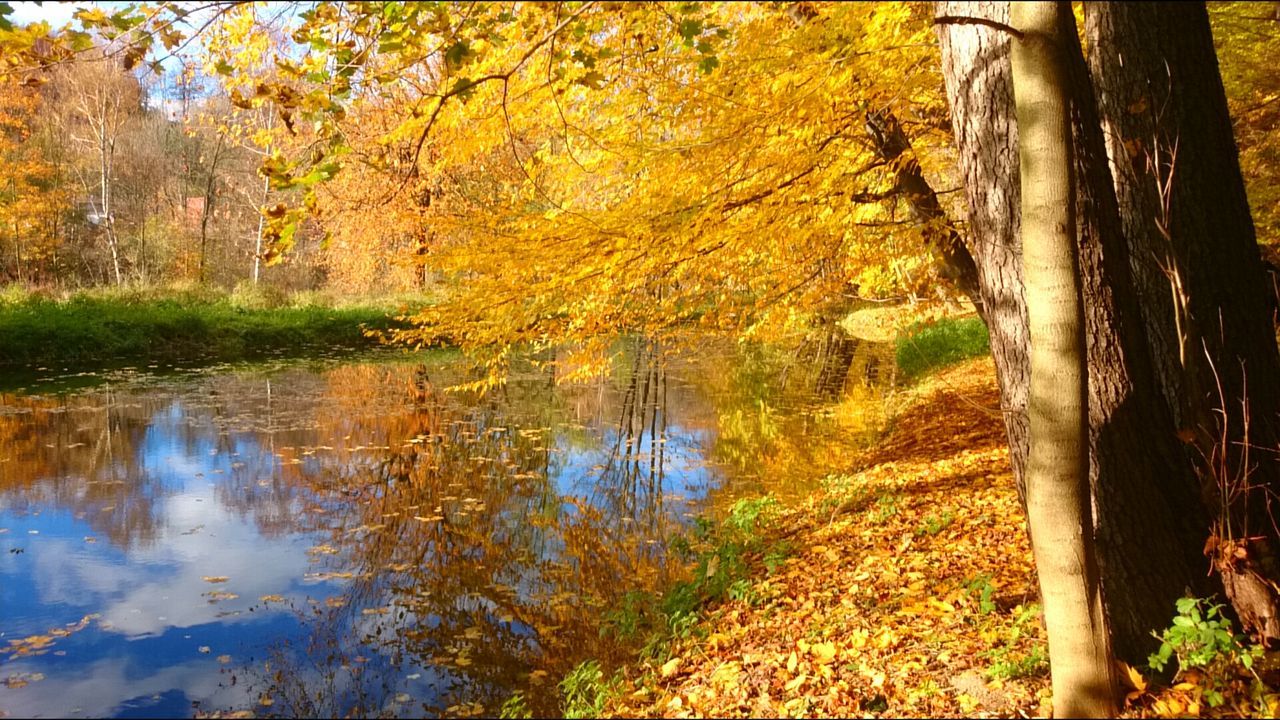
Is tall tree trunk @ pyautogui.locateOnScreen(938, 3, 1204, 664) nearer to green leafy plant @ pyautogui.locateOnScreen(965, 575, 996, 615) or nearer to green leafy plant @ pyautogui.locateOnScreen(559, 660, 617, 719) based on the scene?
green leafy plant @ pyautogui.locateOnScreen(965, 575, 996, 615)

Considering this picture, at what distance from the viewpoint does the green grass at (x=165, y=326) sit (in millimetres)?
17969

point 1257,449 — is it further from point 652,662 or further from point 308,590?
point 308,590

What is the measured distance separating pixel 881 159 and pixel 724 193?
4.42 feet

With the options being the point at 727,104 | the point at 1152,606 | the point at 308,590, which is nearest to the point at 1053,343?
the point at 1152,606

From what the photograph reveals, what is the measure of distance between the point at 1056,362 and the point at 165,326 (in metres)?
22.4

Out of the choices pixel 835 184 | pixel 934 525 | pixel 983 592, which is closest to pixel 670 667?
pixel 983 592

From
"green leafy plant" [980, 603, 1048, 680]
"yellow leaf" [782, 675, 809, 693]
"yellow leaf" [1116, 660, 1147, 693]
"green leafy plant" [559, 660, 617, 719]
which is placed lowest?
"green leafy plant" [559, 660, 617, 719]

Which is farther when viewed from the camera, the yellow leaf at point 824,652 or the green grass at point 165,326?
the green grass at point 165,326

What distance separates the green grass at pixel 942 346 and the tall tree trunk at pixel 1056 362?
1507cm

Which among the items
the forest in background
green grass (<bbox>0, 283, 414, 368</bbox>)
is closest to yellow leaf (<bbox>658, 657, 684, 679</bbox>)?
the forest in background

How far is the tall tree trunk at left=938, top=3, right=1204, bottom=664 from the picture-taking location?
9.52 ft

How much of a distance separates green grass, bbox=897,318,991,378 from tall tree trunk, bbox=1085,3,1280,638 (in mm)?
14398

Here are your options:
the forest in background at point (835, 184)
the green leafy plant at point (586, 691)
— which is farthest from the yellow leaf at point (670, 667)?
the forest in background at point (835, 184)

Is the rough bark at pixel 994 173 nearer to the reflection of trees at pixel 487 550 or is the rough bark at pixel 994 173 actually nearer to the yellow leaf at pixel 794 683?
the yellow leaf at pixel 794 683
